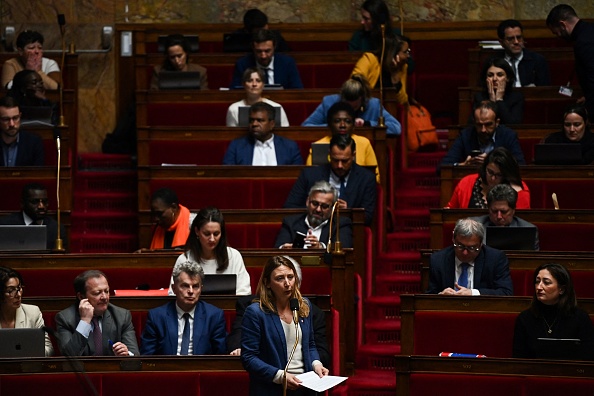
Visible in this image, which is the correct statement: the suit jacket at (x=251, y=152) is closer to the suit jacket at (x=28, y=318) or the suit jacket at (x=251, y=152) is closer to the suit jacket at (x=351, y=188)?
the suit jacket at (x=351, y=188)

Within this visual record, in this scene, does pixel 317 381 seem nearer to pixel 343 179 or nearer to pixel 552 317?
pixel 552 317

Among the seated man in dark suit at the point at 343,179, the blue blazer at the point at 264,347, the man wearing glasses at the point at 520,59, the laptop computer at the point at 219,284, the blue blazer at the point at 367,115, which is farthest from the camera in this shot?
the man wearing glasses at the point at 520,59

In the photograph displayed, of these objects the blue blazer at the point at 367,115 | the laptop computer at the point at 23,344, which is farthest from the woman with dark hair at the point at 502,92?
the laptop computer at the point at 23,344

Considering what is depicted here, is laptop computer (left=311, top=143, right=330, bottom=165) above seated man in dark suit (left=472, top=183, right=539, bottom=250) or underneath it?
above

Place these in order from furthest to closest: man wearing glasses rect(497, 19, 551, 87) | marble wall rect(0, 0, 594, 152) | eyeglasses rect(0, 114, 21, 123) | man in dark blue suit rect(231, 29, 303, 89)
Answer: marble wall rect(0, 0, 594, 152), man in dark blue suit rect(231, 29, 303, 89), man wearing glasses rect(497, 19, 551, 87), eyeglasses rect(0, 114, 21, 123)

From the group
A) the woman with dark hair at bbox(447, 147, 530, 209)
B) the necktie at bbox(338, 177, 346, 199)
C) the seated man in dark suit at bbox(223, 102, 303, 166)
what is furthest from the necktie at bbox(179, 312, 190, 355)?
the seated man in dark suit at bbox(223, 102, 303, 166)

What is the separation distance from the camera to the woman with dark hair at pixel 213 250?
19.4 feet

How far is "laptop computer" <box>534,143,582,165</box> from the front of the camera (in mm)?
6871

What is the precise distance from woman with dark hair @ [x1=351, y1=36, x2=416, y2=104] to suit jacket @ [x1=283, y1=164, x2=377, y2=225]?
135cm

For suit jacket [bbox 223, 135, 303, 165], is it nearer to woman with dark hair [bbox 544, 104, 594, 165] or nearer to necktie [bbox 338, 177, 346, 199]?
necktie [bbox 338, 177, 346, 199]

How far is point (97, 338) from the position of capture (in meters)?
5.45

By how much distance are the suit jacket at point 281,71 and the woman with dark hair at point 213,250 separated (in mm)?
2386

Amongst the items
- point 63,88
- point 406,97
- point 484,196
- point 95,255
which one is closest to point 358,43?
point 406,97

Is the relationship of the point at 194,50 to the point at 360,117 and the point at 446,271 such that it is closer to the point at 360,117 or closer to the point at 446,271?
the point at 360,117
